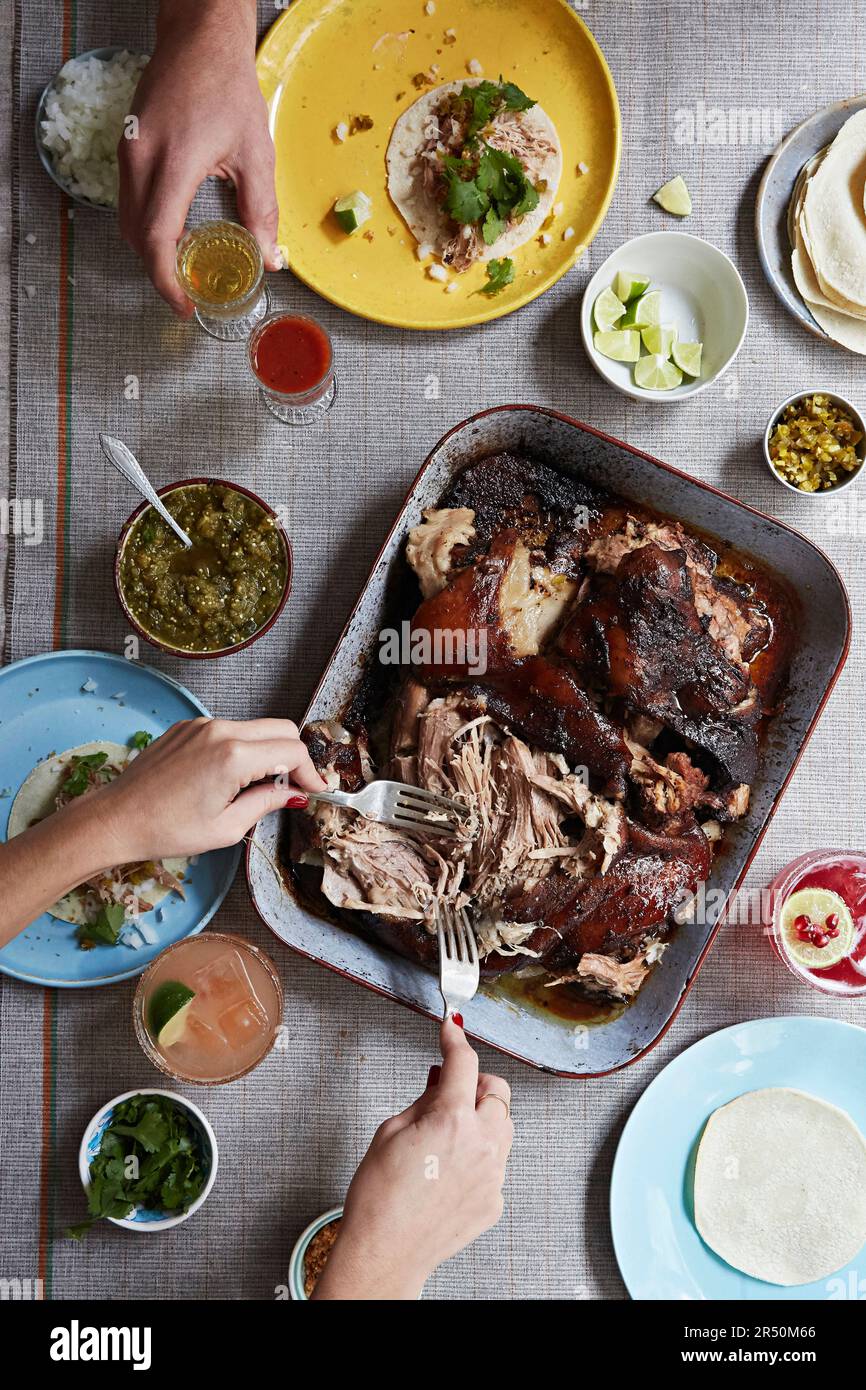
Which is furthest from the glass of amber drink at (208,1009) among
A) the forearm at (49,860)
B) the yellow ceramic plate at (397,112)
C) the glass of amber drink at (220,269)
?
the yellow ceramic plate at (397,112)

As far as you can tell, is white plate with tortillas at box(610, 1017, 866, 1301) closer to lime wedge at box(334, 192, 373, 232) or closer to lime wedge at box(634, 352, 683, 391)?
lime wedge at box(634, 352, 683, 391)

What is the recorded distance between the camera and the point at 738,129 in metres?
3.27

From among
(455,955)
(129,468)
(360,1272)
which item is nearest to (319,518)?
(129,468)

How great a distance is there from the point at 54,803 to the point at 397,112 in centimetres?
227

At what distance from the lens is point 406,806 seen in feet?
9.38

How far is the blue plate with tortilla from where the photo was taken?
3018 mm

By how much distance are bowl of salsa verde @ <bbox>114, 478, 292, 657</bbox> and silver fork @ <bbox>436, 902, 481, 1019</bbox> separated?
930 millimetres

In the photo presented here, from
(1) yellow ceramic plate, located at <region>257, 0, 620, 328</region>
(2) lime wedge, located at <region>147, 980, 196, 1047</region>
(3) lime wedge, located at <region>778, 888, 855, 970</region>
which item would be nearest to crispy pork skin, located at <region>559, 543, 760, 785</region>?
(3) lime wedge, located at <region>778, 888, 855, 970</region>

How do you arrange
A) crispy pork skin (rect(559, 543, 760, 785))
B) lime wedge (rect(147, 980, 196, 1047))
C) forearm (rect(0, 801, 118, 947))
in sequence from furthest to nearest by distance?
1. lime wedge (rect(147, 980, 196, 1047))
2. crispy pork skin (rect(559, 543, 760, 785))
3. forearm (rect(0, 801, 118, 947))

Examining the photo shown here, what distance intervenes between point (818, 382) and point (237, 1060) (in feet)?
8.66

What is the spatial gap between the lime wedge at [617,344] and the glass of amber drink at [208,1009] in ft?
6.56

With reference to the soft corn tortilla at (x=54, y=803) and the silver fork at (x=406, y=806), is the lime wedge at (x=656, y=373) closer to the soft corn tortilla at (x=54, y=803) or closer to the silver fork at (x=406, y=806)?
the silver fork at (x=406, y=806)

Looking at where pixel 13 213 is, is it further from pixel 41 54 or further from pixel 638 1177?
pixel 638 1177
